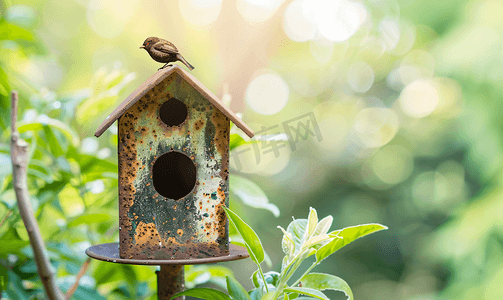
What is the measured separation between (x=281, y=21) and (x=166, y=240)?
3155mm

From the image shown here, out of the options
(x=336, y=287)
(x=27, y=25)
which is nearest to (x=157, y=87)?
(x=336, y=287)

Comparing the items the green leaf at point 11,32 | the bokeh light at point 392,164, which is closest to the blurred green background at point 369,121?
the bokeh light at point 392,164

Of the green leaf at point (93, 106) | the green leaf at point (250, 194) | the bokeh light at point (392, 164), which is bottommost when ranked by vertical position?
the green leaf at point (250, 194)

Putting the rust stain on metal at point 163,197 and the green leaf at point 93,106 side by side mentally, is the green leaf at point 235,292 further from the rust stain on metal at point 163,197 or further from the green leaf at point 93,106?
the green leaf at point 93,106

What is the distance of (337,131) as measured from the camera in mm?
3703

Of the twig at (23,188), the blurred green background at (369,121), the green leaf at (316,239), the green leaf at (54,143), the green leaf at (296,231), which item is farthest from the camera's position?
the blurred green background at (369,121)

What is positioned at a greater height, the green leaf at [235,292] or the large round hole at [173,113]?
the large round hole at [173,113]

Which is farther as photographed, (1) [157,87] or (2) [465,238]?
(2) [465,238]

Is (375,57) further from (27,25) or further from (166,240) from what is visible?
(166,240)

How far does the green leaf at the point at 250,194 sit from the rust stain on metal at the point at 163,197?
0.11m

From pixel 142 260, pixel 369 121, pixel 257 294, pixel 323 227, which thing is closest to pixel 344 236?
pixel 323 227

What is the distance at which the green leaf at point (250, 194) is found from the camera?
0.78 m

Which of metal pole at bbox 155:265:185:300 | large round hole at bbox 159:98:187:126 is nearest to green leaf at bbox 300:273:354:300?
metal pole at bbox 155:265:185:300

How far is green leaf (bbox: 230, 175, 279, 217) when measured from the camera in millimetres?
783
